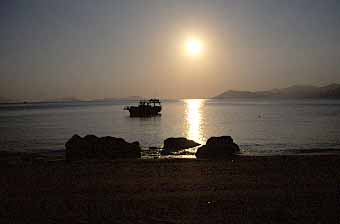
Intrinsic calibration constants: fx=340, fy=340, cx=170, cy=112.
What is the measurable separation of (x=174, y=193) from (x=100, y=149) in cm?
1406

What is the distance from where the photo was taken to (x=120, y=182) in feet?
45.2

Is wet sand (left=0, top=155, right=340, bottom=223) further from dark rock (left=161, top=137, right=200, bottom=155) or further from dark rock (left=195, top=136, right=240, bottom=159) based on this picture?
dark rock (left=161, top=137, right=200, bottom=155)

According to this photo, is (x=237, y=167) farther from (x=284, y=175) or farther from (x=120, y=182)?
(x=120, y=182)

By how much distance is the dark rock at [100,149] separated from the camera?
24.4 metres

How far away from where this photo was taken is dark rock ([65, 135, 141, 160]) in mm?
24391

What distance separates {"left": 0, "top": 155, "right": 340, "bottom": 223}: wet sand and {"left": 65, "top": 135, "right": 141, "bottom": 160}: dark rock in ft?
21.2

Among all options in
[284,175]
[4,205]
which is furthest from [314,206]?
[4,205]

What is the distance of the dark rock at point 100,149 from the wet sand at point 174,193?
646 centimetres

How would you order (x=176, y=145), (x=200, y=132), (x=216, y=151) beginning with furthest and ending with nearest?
(x=200, y=132)
(x=176, y=145)
(x=216, y=151)

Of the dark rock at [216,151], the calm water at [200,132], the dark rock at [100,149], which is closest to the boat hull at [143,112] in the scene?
the calm water at [200,132]

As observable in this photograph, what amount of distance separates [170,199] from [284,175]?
640 centimetres

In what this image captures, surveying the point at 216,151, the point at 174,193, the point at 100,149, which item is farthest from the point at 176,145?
the point at 174,193

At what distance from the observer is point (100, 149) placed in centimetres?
2464

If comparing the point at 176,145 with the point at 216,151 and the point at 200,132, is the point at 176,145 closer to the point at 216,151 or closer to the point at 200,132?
the point at 216,151
